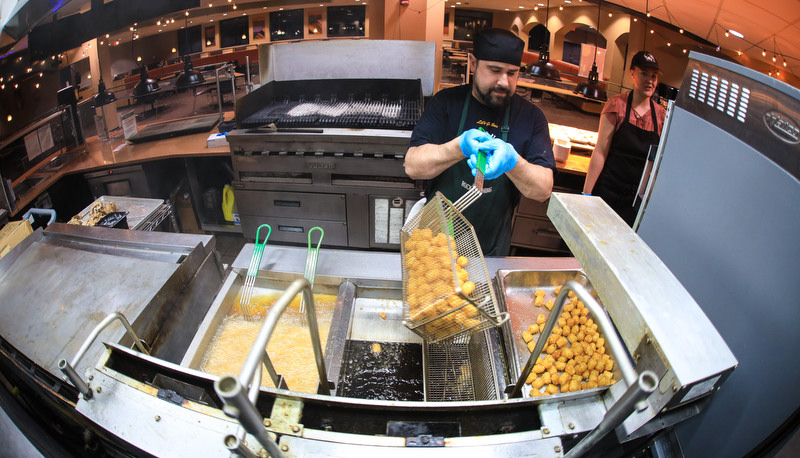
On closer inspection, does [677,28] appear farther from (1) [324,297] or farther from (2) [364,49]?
(1) [324,297]

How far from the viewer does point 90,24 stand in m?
→ 3.09

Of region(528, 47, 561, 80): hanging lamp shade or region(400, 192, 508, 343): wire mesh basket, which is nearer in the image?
region(400, 192, 508, 343): wire mesh basket

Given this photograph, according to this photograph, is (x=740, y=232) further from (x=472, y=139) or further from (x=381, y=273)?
(x=381, y=273)

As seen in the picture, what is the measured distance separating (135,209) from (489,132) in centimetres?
233

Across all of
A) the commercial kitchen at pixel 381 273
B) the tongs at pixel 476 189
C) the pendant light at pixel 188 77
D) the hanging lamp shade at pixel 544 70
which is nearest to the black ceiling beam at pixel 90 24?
the commercial kitchen at pixel 381 273

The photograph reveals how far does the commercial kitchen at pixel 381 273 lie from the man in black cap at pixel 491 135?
11.4 inches

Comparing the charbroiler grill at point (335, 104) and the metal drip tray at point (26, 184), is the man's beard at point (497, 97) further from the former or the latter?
the metal drip tray at point (26, 184)

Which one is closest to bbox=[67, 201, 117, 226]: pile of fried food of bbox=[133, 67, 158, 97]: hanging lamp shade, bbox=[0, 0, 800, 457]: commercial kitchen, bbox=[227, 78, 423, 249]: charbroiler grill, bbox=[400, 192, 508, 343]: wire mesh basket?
bbox=[0, 0, 800, 457]: commercial kitchen

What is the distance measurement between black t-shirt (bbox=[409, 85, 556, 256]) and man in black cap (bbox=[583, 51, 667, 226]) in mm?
1152

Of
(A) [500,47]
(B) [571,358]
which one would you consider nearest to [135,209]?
(A) [500,47]

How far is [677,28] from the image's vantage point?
10.6ft

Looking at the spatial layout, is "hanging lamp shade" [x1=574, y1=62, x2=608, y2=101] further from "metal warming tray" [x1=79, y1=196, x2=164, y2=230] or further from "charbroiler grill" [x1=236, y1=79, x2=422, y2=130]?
"metal warming tray" [x1=79, y1=196, x2=164, y2=230]

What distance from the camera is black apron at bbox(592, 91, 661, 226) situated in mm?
2984

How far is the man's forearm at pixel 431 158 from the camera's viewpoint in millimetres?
1936
